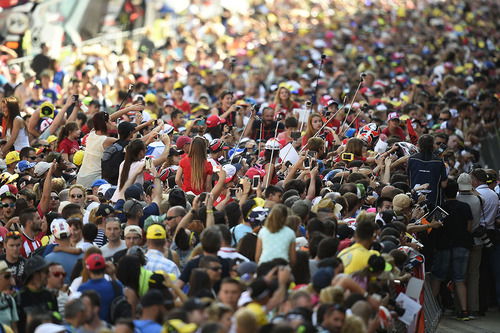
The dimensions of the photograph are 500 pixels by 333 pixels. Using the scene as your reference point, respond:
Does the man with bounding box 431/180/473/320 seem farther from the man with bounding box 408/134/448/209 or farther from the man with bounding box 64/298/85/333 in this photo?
the man with bounding box 64/298/85/333

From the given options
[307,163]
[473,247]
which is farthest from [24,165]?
[473,247]

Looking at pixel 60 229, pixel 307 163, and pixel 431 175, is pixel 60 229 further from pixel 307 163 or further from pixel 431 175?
pixel 431 175

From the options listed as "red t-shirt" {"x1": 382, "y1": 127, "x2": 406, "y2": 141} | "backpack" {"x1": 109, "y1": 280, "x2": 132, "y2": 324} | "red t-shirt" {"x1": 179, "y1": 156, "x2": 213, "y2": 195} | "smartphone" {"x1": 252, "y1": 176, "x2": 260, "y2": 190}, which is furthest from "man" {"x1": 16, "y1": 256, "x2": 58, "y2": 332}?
"red t-shirt" {"x1": 382, "y1": 127, "x2": 406, "y2": 141}

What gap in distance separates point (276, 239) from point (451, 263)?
5.20 meters

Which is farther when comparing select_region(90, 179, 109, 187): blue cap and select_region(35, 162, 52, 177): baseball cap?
select_region(35, 162, 52, 177): baseball cap

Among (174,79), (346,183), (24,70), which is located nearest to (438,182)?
(346,183)

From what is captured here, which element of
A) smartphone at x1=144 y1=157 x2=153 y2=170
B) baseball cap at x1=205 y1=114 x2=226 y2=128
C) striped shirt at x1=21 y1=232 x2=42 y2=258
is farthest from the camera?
baseball cap at x1=205 y1=114 x2=226 y2=128

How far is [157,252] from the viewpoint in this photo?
37.2 ft

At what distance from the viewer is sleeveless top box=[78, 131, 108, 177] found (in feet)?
50.9

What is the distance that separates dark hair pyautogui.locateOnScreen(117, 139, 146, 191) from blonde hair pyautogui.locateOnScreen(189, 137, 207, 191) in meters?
0.81

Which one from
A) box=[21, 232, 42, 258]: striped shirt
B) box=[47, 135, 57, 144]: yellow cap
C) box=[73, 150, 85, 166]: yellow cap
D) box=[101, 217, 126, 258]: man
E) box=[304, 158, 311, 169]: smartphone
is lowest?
box=[47, 135, 57, 144]: yellow cap

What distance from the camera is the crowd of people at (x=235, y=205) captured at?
10.1 meters

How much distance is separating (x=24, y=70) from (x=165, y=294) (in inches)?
764

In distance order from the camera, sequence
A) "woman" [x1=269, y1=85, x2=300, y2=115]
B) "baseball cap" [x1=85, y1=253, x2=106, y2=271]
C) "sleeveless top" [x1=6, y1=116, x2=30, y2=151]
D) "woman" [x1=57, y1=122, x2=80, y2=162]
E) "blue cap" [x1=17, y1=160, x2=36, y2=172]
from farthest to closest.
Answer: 1. "woman" [x1=269, y1=85, x2=300, y2=115]
2. "sleeveless top" [x1=6, y1=116, x2=30, y2=151]
3. "woman" [x1=57, y1=122, x2=80, y2=162]
4. "blue cap" [x1=17, y1=160, x2=36, y2=172]
5. "baseball cap" [x1=85, y1=253, x2=106, y2=271]
